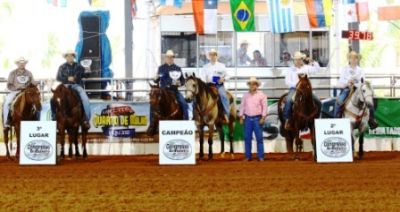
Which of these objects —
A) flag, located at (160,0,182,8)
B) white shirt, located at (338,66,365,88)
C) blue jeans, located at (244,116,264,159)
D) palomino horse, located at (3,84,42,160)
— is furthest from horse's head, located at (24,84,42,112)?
white shirt, located at (338,66,365,88)

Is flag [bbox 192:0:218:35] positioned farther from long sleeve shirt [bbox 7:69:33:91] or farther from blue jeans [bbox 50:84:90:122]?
long sleeve shirt [bbox 7:69:33:91]

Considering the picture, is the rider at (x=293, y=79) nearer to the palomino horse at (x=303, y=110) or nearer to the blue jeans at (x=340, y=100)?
the palomino horse at (x=303, y=110)

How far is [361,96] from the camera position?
24.6 metres

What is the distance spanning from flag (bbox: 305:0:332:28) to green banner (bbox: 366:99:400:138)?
147 inches

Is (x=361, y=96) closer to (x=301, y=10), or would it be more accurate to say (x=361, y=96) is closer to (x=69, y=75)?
(x=69, y=75)

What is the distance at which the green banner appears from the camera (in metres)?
28.5

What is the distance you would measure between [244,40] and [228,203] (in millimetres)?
21291

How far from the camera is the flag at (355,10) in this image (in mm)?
29406

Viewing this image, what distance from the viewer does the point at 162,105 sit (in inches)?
965

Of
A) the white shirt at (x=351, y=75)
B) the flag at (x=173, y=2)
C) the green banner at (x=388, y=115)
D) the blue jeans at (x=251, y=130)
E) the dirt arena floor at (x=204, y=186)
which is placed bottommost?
the dirt arena floor at (x=204, y=186)

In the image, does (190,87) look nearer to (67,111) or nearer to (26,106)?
(67,111)

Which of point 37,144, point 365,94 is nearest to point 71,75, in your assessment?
point 37,144

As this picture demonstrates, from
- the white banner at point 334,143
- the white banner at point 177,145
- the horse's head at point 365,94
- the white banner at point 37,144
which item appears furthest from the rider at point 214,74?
the white banner at point 37,144

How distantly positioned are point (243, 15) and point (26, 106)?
828 cm
